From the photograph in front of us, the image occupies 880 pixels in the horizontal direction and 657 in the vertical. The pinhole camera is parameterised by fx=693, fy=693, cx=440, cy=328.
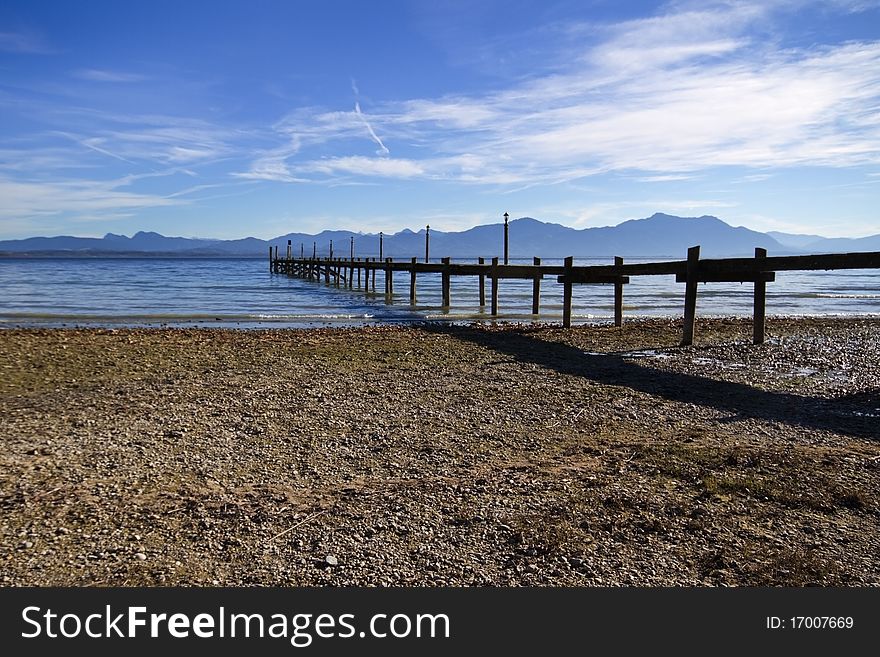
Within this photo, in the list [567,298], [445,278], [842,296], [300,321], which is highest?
[445,278]

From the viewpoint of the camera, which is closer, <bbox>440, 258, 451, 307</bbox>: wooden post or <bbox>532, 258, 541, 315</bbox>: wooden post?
<bbox>532, 258, 541, 315</bbox>: wooden post

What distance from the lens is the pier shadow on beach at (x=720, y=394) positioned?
6.55 meters

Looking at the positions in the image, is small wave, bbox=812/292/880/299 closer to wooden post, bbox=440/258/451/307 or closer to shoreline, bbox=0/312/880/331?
shoreline, bbox=0/312/880/331

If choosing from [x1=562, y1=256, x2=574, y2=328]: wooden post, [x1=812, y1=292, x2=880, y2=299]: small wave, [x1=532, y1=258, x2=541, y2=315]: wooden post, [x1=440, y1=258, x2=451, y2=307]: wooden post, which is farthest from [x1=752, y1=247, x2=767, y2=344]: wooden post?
[x1=812, y1=292, x2=880, y2=299]: small wave

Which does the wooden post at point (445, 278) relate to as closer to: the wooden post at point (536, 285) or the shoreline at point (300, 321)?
the shoreline at point (300, 321)

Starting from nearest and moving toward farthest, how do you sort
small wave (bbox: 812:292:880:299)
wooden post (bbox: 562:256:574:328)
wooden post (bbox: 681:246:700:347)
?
wooden post (bbox: 681:246:700:347) < wooden post (bbox: 562:256:574:328) < small wave (bbox: 812:292:880:299)

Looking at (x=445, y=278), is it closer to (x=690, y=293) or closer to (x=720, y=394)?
(x=690, y=293)

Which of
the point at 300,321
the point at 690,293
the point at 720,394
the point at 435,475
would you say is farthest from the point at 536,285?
the point at 435,475

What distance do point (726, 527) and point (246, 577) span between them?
2.60 meters

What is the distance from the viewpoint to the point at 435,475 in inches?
189

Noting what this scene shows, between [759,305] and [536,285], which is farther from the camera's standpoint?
[536,285]

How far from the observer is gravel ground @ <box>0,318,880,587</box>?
340cm

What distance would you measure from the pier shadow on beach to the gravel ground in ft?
0.18

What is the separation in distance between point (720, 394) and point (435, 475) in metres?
4.46
